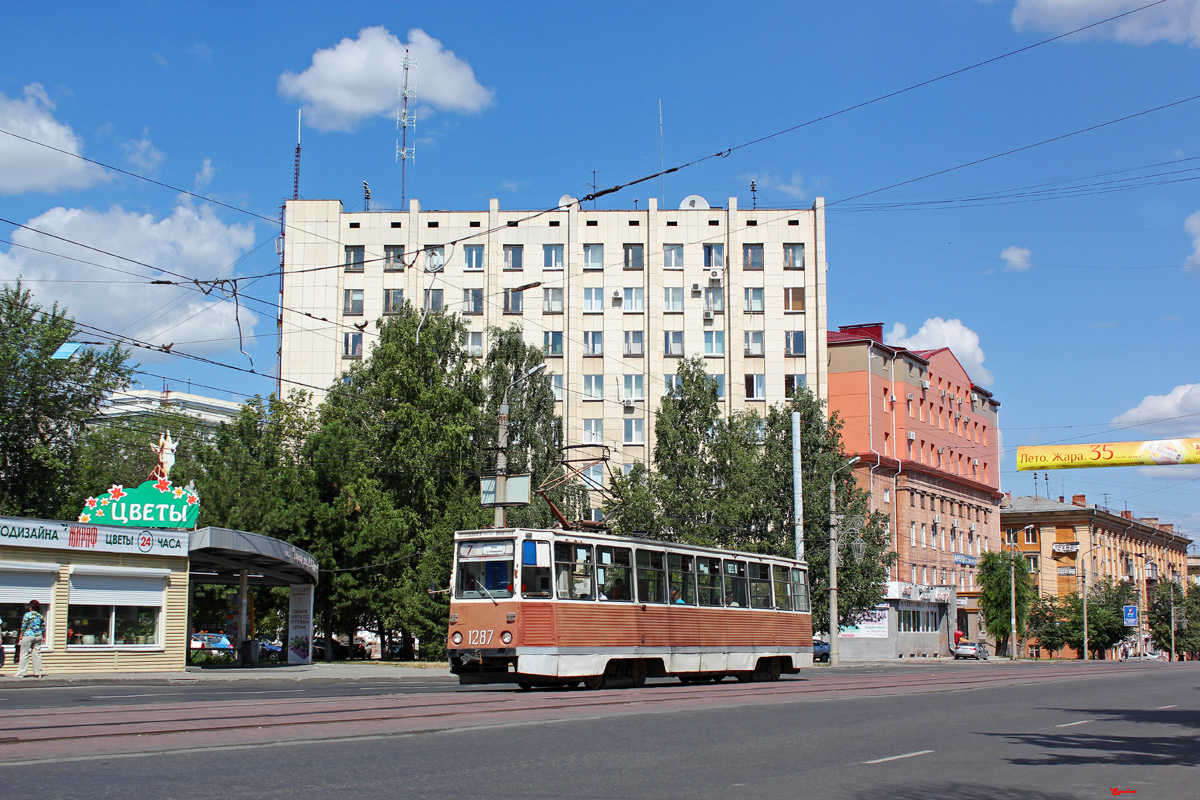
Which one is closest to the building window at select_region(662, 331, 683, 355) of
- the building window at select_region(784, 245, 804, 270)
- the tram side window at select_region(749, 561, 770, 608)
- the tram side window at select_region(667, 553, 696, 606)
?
the building window at select_region(784, 245, 804, 270)

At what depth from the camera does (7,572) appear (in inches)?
1084

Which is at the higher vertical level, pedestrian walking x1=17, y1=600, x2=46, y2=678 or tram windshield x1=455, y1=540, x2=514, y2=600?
tram windshield x1=455, y1=540, x2=514, y2=600

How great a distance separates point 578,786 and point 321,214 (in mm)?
58879

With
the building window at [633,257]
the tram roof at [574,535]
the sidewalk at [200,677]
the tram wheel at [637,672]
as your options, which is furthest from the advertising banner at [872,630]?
the tram wheel at [637,672]

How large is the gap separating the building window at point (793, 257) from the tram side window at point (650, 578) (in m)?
42.1

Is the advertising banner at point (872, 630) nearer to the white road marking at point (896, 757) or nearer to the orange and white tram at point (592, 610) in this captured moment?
the orange and white tram at point (592, 610)

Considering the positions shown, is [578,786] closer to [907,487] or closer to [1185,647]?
[907,487]

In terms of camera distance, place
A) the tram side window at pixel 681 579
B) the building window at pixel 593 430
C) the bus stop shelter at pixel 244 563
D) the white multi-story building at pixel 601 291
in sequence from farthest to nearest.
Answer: the white multi-story building at pixel 601 291 → the building window at pixel 593 430 → the bus stop shelter at pixel 244 563 → the tram side window at pixel 681 579

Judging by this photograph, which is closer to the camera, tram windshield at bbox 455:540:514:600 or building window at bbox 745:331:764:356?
tram windshield at bbox 455:540:514:600

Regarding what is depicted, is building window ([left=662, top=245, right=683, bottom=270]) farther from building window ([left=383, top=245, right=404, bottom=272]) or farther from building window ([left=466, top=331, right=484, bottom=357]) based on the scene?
building window ([left=383, top=245, right=404, bottom=272])

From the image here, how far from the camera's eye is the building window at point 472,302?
6328 centimetres

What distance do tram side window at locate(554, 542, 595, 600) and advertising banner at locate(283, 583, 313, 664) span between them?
58.2 feet

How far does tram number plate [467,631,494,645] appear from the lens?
20.8 m

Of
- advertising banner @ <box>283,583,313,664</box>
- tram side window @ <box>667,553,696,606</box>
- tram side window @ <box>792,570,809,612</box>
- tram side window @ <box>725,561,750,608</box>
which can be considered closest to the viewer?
tram side window @ <box>667,553,696,606</box>
